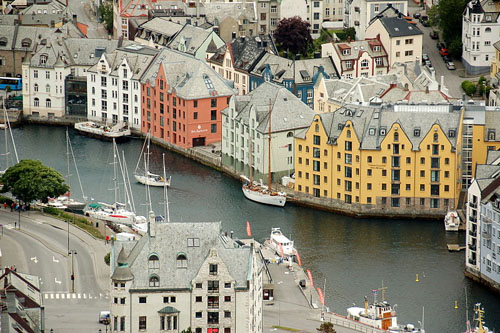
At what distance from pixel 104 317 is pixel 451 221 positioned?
47316mm

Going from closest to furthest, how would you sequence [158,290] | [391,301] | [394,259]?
[158,290] → [391,301] → [394,259]

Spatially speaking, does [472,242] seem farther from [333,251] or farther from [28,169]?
[28,169]

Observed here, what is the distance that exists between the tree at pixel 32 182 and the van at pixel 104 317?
1350 inches

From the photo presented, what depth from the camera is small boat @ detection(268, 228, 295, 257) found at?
179 metres

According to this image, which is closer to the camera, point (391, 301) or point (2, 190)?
point (391, 301)

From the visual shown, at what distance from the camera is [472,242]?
174625mm

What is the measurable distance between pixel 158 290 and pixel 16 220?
129 feet

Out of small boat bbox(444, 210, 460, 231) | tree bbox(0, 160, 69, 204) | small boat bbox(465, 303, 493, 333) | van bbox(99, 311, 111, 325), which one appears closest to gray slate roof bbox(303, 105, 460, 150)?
small boat bbox(444, 210, 460, 231)

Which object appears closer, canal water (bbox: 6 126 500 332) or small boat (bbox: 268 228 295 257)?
canal water (bbox: 6 126 500 332)

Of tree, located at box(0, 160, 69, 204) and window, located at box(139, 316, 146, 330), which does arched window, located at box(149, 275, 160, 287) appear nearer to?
window, located at box(139, 316, 146, 330)

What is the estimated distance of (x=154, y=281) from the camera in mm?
147250

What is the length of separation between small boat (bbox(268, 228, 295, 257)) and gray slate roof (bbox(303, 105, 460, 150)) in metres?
17.9

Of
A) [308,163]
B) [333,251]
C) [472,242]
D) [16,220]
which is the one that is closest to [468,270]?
[472,242]

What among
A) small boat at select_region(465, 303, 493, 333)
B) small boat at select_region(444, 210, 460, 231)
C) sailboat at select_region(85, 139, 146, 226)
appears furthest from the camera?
sailboat at select_region(85, 139, 146, 226)
